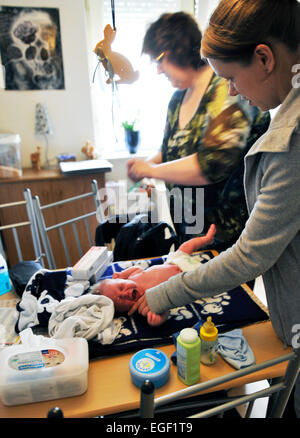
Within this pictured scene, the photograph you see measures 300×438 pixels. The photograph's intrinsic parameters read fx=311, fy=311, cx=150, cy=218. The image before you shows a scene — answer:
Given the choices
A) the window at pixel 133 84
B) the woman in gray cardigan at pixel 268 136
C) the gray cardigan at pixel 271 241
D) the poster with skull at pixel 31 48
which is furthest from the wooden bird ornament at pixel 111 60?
the poster with skull at pixel 31 48

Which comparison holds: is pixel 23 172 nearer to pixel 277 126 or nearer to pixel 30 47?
pixel 30 47

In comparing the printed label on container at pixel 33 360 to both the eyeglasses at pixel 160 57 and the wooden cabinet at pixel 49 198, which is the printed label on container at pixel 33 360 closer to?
the eyeglasses at pixel 160 57

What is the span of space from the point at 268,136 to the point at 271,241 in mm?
219

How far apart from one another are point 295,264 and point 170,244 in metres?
0.87

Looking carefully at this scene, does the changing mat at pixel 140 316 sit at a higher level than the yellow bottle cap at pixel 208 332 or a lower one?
lower

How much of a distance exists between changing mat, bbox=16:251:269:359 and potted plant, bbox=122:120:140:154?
1.46 metres

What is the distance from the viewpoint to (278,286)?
76 centimetres

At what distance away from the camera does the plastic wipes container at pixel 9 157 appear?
2.20 metres

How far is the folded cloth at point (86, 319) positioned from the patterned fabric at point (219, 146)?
1.87ft

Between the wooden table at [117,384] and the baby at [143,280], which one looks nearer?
the wooden table at [117,384]

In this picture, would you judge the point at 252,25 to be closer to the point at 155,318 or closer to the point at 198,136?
the point at 198,136

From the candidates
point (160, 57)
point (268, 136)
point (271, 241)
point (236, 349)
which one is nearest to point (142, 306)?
point (236, 349)

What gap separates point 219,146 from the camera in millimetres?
1060

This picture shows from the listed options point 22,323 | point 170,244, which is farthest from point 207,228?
point 22,323
